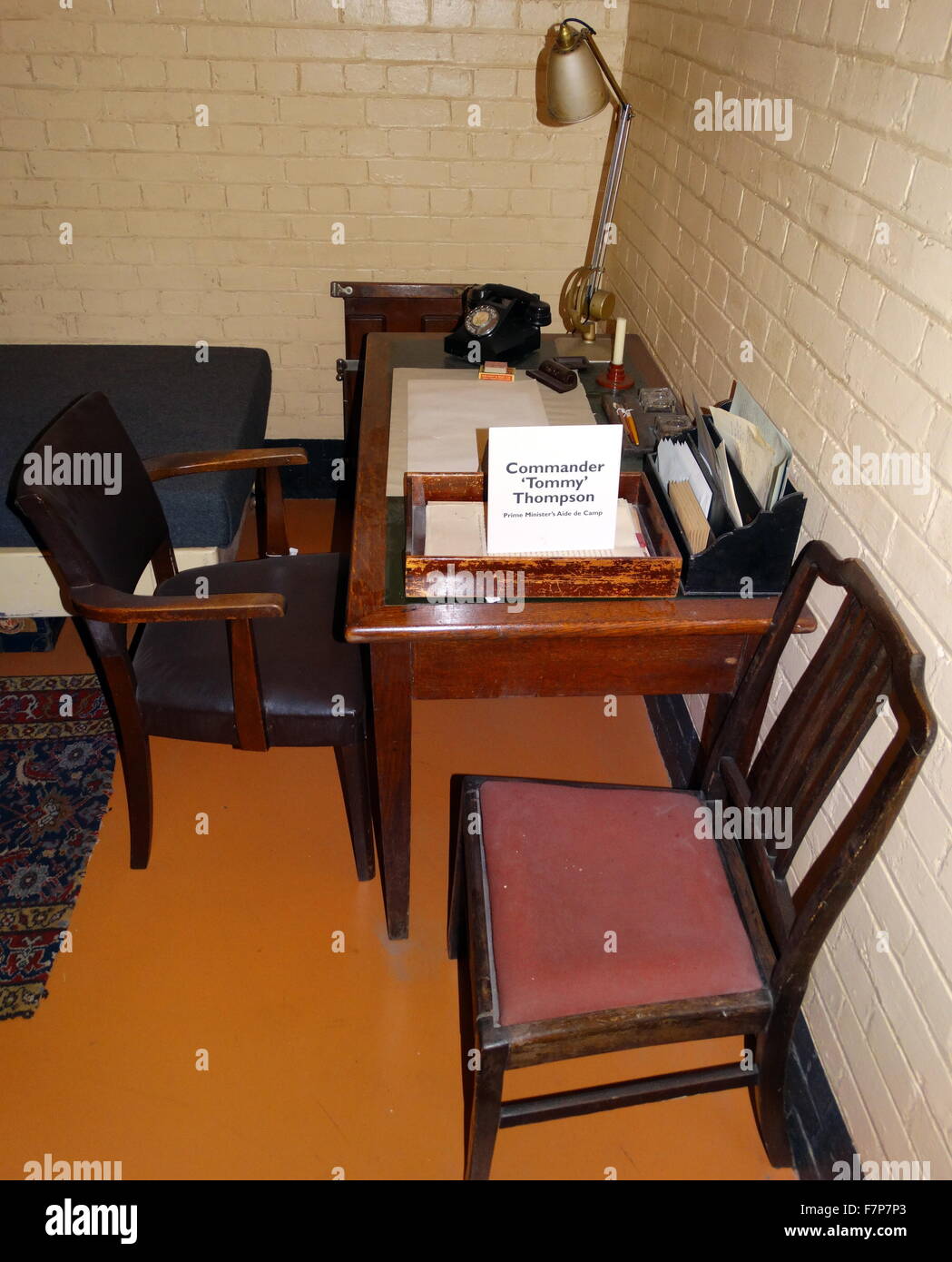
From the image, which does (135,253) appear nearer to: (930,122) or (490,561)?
(490,561)

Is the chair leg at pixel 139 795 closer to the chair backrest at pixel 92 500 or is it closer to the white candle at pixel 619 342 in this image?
the chair backrest at pixel 92 500

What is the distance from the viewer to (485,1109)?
1.33 m

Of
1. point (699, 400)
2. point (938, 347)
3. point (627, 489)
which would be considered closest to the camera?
point (938, 347)

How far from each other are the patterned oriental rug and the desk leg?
0.73 metres

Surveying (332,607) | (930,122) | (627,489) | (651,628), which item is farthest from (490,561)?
(930,122)

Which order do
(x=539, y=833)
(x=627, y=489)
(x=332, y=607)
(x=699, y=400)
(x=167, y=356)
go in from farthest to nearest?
(x=167, y=356) < (x=699, y=400) < (x=332, y=607) < (x=627, y=489) < (x=539, y=833)

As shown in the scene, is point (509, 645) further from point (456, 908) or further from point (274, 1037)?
point (274, 1037)

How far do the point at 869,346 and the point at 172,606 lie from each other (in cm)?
122

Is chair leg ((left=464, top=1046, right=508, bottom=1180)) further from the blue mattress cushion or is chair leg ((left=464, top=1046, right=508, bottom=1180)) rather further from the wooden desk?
the blue mattress cushion

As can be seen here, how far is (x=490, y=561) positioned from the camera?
141 centimetres

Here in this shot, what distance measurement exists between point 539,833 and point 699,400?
1144 millimetres

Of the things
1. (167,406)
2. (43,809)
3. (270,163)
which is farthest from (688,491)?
(270,163)

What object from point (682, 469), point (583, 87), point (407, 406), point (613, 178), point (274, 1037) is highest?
point (583, 87)

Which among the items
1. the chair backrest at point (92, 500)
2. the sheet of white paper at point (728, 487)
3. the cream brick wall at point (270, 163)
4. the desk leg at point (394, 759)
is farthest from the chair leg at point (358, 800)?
the cream brick wall at point (270, 163)
